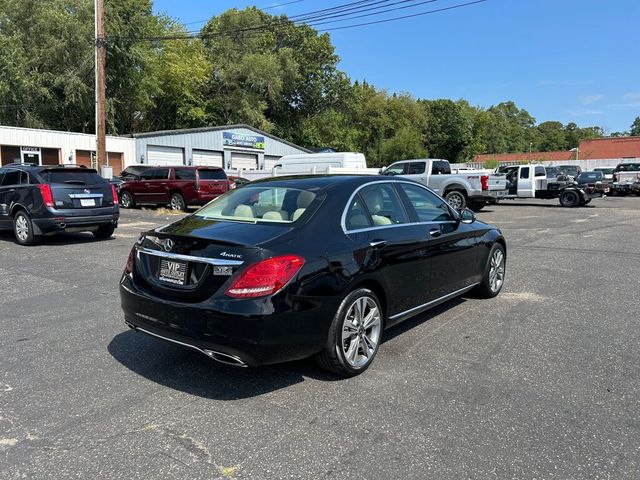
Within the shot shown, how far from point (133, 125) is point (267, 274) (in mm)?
44205

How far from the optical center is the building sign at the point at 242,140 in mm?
39188

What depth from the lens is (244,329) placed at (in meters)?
3.45

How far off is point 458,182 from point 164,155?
74.8 ft

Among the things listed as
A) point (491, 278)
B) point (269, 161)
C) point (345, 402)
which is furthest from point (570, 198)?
point (269, 161)

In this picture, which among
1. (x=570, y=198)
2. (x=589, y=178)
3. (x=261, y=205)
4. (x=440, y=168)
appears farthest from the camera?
(x=589, y=178)

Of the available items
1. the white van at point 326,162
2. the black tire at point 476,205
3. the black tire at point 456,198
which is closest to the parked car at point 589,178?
the black tire at point 476,205

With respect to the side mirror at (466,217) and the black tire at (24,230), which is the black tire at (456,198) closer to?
the side mirror at (466,217)

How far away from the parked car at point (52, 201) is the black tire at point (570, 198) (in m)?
19.3

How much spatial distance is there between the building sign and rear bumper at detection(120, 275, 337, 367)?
36.7 m

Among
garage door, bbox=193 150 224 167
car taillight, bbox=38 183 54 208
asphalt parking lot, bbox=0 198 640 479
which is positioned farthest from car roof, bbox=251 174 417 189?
garage door, bbox=193 150 224 167

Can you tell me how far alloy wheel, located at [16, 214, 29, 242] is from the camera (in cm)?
1055

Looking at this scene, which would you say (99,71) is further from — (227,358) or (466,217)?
(227,358)

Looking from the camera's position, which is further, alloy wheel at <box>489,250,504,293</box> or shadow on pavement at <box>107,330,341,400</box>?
alloy wheel at <box>489,250,504,293</box>

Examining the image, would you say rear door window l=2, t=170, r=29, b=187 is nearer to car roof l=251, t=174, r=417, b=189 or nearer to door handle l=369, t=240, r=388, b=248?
car roof l=251, t=174, r=417, b=189
